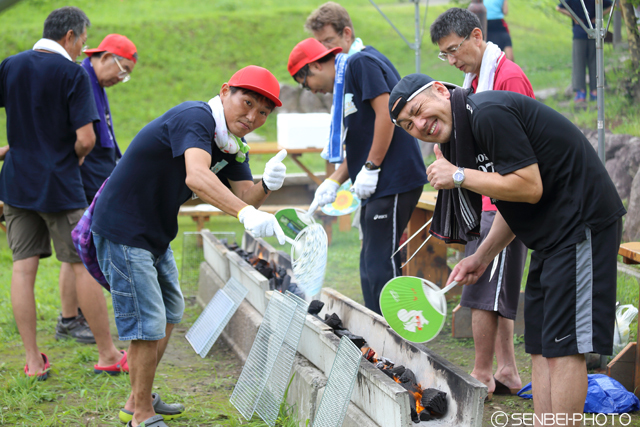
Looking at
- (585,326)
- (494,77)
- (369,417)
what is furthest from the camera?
(494,77)

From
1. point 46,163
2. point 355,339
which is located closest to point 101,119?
point 46,163

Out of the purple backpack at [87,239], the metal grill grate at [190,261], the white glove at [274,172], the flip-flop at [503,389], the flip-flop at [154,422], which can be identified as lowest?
the metal grill grate at [190,261]

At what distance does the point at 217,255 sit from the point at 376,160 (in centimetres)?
214

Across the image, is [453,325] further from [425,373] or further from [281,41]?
[281,41]

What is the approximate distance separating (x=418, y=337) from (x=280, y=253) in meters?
2.43

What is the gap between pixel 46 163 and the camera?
385 cm

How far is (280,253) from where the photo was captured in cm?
487

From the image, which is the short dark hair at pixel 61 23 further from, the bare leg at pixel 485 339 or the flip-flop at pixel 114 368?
the bare leg at pixel 485 339

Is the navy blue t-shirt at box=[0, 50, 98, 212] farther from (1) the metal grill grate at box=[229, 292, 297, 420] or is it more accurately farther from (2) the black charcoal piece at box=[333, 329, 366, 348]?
(2) the black charcoal piece at box=[333, 329, 366, 348]

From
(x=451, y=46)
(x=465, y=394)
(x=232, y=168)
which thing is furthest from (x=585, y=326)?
(x=232, y=168)

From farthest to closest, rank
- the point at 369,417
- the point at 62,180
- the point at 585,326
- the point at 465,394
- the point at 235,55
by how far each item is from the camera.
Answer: the point at 235,55 → the point at 62,180 → the point at 369,417 → the point at 465,394 → the point at 585,326

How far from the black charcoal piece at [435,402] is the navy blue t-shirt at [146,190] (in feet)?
4.88

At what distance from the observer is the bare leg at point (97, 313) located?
12.5 feet

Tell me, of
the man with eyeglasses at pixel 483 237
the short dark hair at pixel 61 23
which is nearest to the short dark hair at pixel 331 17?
the man with eyeglasses at pixel 483 237
